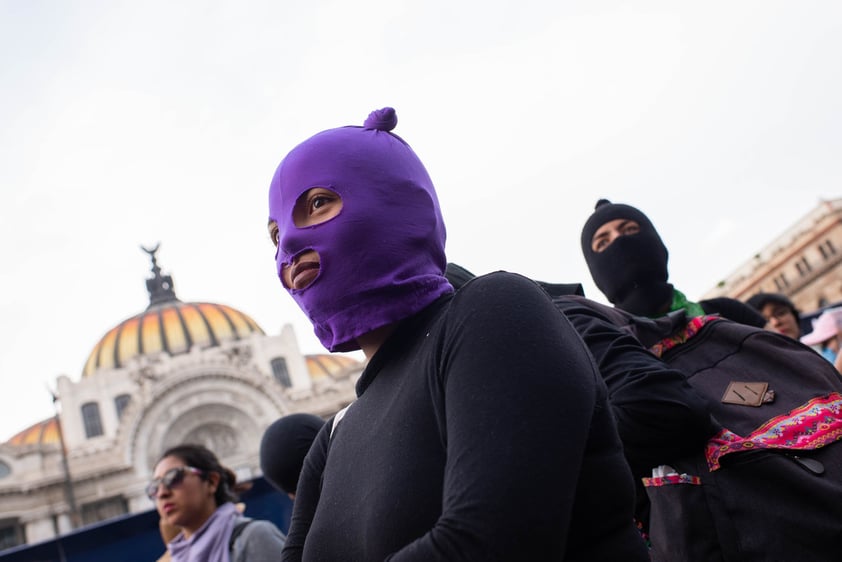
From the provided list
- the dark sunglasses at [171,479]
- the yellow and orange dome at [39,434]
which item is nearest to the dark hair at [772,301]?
the dark sunglasses at [171,479]

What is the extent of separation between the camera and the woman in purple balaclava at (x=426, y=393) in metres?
1.00

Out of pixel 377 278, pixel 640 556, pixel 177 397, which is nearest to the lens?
pixel 640 556

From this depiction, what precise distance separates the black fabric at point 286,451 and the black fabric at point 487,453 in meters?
2.31

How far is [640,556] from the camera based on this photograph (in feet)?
3.72

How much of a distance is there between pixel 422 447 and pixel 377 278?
36 cm

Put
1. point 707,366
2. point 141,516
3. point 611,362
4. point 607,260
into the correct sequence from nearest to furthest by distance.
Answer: point 611,362 < point 707,366 < point 607,260 < point 141,516

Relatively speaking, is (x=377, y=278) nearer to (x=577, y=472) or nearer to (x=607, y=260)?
(x=577, y=472)

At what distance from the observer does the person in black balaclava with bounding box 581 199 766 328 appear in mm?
2826

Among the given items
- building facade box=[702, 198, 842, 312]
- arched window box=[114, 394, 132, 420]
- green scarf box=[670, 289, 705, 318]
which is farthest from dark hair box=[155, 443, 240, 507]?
arched window box=[114, 394, 132, 420]

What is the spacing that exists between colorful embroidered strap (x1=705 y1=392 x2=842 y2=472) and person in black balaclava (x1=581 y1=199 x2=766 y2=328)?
89 centimetres

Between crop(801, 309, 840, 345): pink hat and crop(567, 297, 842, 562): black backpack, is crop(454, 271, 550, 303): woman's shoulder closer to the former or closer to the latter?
crop(567, 297, 842, 562): black backpack

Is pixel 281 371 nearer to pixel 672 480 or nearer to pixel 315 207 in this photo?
pixel 672 480

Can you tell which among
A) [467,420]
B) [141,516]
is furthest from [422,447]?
[141,516]

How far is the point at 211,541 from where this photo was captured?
348cm
